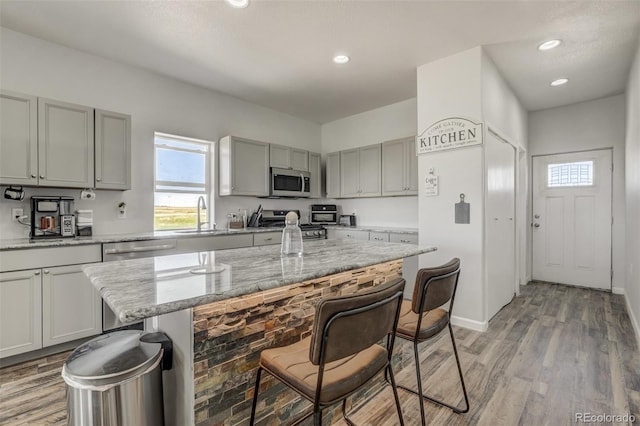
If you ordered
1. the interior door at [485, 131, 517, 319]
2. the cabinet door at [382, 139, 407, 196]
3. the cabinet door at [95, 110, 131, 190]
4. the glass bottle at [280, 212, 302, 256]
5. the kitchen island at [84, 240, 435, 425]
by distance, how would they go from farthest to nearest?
Answer: the cabinet door at [382, 139, 407, 196]
the interior door at [485, 131, 517, 319]
the cabinet door at [95, 110, 131, 190]
the glass bottle at [280, 212, 302, 256]
the kitchen island at [84, 240, 435, 425]

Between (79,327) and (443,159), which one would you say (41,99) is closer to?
(79,327)

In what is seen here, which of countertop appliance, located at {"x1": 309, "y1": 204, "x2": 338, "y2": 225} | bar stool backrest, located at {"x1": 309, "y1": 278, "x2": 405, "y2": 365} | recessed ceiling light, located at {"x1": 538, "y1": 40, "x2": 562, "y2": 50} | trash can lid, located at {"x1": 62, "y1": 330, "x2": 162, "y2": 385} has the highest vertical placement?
recessed ceiling light, located at {"x1": 538, "y1": 40, "x2": 562, "y2": 50}

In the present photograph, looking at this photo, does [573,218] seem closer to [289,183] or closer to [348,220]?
[348,220]

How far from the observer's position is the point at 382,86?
402cm

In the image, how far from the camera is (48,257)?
2445mm

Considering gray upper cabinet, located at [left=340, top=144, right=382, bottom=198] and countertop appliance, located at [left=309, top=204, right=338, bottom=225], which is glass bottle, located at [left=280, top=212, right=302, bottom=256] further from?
countertop appliance, located at [left=309, top=204, right=338, bottom=225]

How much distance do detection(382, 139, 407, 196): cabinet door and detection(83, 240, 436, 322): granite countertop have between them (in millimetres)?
2403

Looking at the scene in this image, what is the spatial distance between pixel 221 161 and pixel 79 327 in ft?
8.12

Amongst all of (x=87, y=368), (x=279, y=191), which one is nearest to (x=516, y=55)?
(x=279, y=191)

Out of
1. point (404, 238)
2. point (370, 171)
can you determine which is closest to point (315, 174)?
point (370, 171)

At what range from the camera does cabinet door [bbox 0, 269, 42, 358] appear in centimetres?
227

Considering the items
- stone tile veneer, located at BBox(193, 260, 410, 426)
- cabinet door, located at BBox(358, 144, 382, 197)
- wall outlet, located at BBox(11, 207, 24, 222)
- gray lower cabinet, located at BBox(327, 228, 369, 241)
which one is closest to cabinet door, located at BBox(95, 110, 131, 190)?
wall outlet, located at BBox(11, 207, 24, 222)

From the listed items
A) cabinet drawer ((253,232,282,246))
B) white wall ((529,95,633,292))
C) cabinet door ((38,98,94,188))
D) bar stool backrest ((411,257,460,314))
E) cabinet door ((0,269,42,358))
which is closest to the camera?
bar stool backrest ((411,257,460,314))

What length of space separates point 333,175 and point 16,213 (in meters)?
3.99
